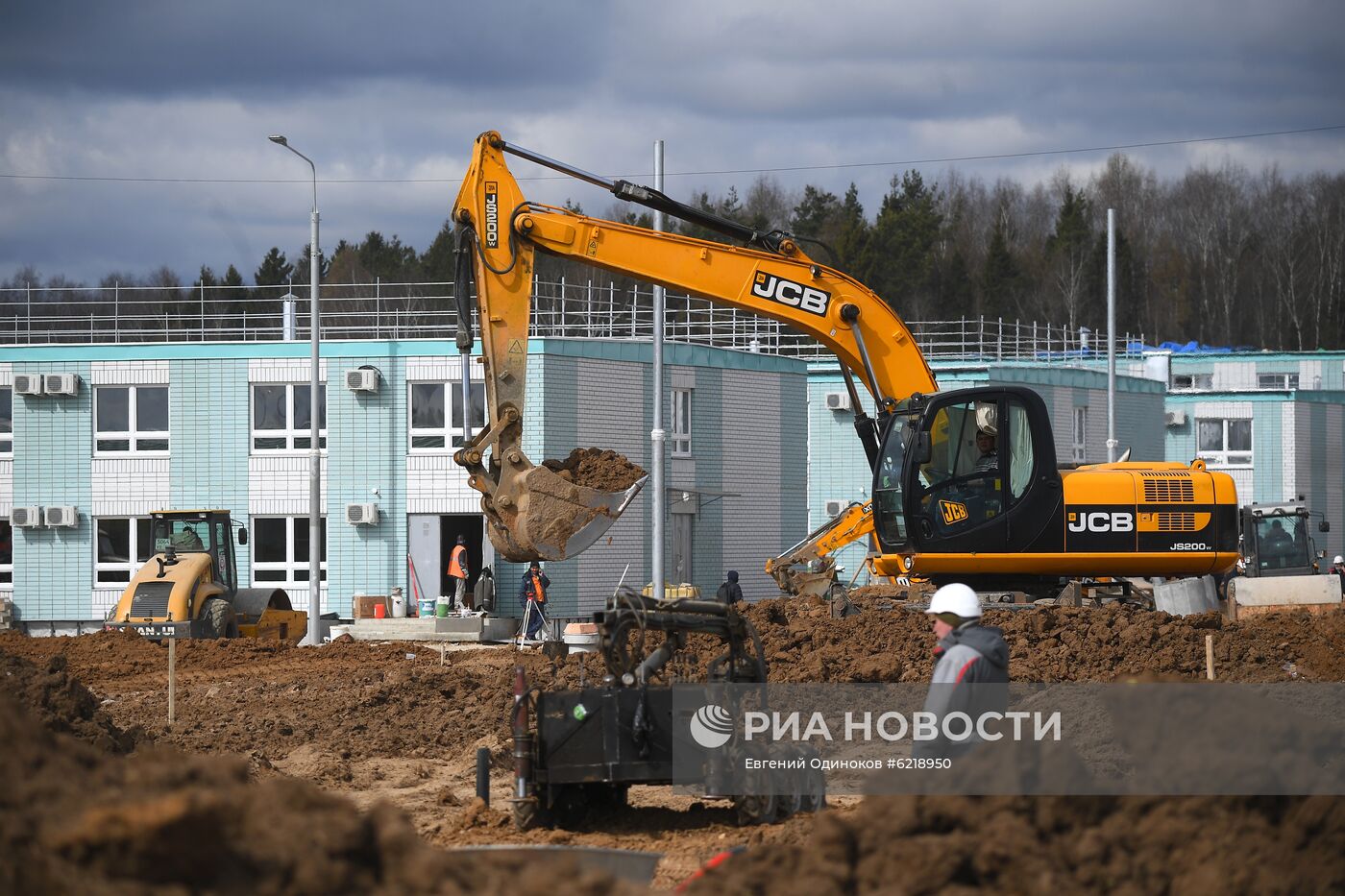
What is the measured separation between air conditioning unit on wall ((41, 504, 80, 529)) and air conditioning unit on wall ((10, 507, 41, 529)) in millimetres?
116

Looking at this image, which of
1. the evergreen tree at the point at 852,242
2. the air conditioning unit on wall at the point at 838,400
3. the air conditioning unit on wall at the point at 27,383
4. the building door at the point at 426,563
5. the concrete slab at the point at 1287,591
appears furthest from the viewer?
the evergreen tree at the point at 852,242

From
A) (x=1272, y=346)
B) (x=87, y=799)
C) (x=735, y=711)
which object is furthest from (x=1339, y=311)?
(x=87, y=799)

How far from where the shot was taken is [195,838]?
5.25 m

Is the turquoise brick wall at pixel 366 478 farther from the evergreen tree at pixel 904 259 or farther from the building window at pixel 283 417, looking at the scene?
the evergreen tree at pixel 904 259

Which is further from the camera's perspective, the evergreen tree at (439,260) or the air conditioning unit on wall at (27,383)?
the evergreen tree at (439,260)

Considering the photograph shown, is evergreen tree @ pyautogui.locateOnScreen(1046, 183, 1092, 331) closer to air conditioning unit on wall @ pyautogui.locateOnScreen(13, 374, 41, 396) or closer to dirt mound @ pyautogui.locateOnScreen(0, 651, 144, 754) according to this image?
air conditioning unit on wall @ pyautogui.locateOnScreen(13, 374, 41, 396)

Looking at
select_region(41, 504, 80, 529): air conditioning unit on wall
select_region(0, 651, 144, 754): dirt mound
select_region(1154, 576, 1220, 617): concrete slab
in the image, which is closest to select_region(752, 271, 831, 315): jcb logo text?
select_region(1154, 576, 1220, 617): concrete slab

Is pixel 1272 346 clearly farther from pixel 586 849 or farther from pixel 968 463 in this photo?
pixel 586 849

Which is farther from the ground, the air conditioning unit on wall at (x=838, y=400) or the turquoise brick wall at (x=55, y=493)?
the air conditioning unit on wall at (x=838, y=400)

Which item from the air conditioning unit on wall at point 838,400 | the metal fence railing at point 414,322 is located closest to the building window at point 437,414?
the metal fence railing at point 414,322

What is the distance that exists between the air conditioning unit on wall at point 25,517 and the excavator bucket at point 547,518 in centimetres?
2082

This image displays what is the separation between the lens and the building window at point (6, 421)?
33.0 metres

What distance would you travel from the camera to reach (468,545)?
1302 inches

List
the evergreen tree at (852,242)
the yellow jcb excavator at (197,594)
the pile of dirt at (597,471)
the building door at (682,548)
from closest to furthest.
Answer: the pile of dirt at (597,471)
the yellow jcb excavator at (197,594)
the building door at (682,548)
the evergreen tree at (852,242)
